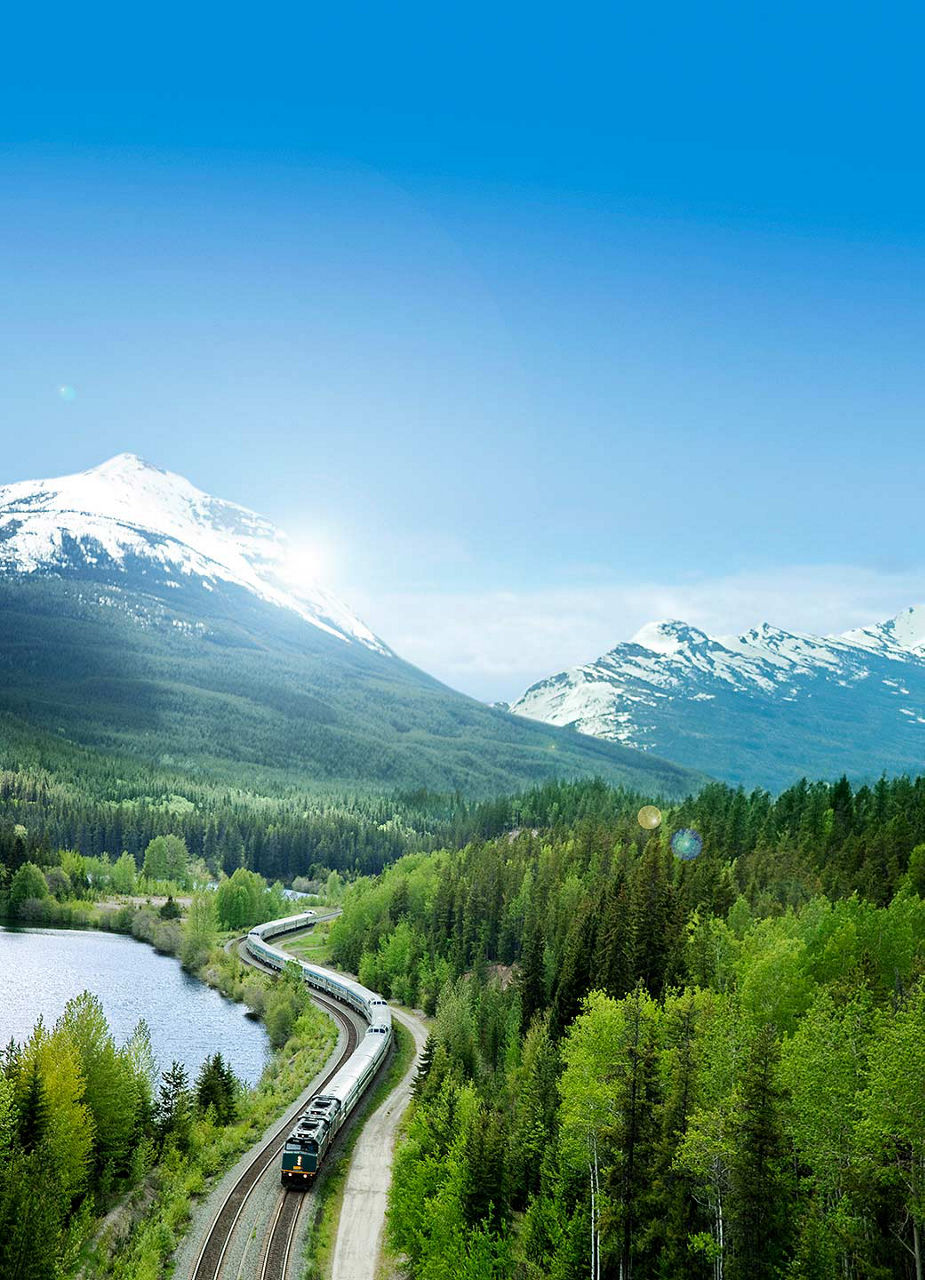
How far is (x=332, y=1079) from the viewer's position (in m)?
75.2

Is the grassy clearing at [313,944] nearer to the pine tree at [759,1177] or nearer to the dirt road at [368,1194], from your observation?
the dirt road at [368,1194]

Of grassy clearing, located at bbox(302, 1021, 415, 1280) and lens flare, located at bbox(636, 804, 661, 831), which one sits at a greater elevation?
lens flare, located at bbox(636, 804, 661, 831)

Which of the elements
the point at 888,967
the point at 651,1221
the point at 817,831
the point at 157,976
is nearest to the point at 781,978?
the point at 888,967

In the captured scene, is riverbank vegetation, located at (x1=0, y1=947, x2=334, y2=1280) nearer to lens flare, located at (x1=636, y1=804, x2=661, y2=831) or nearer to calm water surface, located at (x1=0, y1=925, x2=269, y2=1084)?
calm water surface, located at (x1=0, y1=925, x2=269, y2=1084)

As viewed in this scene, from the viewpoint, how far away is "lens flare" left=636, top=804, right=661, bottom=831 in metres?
139

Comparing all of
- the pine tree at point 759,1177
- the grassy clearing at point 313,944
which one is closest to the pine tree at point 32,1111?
the pine tree at point 759,1177

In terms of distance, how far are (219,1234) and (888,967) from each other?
44703 mm

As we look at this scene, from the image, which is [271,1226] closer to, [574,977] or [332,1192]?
[332,1192]

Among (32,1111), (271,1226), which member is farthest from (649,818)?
(32,1111)

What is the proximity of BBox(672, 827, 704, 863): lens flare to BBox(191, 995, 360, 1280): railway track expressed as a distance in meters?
70.0

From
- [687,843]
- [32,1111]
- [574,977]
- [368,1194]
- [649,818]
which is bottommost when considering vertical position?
[368,1194]

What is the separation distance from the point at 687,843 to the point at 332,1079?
206 ft

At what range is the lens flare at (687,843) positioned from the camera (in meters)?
118

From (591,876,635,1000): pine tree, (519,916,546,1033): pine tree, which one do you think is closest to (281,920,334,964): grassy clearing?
(519,916,546,1033): pine tree
